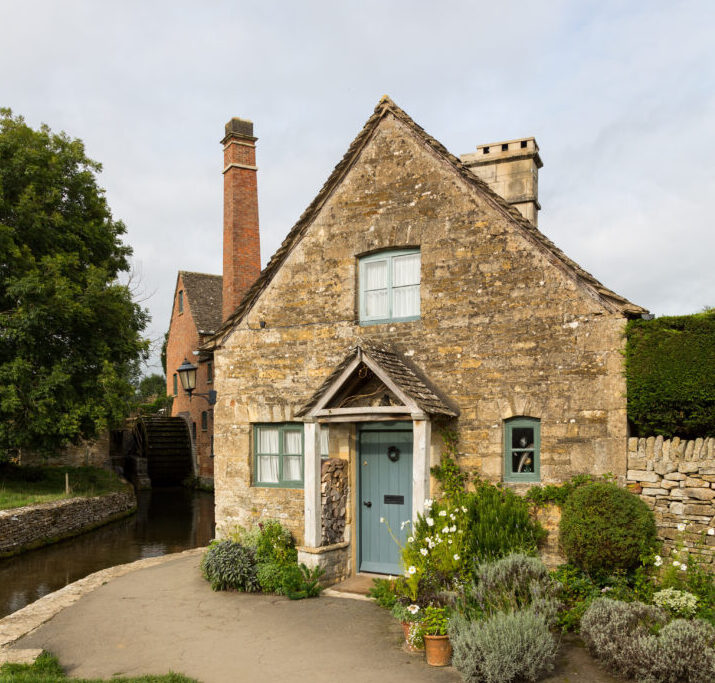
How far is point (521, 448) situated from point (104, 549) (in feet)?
40.0

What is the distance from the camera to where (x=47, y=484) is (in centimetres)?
2131

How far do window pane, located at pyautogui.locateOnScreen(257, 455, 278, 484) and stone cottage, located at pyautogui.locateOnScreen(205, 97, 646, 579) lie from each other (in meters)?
0.04

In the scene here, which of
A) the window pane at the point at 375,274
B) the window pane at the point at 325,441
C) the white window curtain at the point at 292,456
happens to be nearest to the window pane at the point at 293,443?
the white window curtain at the point at 292,456

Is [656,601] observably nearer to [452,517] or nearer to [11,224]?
[452,517]

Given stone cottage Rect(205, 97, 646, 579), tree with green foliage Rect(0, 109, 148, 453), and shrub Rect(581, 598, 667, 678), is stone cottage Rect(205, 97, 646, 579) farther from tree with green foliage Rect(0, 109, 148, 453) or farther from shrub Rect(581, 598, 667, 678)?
tree with green foliage Rect(0, 109, 148, 453)

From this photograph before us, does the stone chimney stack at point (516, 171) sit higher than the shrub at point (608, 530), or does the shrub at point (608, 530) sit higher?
the stone chimney stack at point (516, 171)

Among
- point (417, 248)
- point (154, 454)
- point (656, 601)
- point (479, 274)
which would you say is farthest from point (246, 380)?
point (154, 454)

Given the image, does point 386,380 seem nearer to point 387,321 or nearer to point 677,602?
point 387,321

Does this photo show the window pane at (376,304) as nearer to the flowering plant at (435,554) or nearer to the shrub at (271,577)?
the flowering plant at (435,554)

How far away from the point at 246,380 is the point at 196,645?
506 centimetres

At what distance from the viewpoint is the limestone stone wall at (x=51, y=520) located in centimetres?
1564

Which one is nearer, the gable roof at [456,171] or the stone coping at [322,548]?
the gable roof at [456,171]

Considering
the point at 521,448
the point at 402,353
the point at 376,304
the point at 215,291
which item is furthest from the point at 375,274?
the point at 215,291

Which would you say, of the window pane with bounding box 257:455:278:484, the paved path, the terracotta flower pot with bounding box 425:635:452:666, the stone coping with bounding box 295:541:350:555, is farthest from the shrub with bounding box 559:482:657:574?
the window pane with bounding box 257:455:278:484
